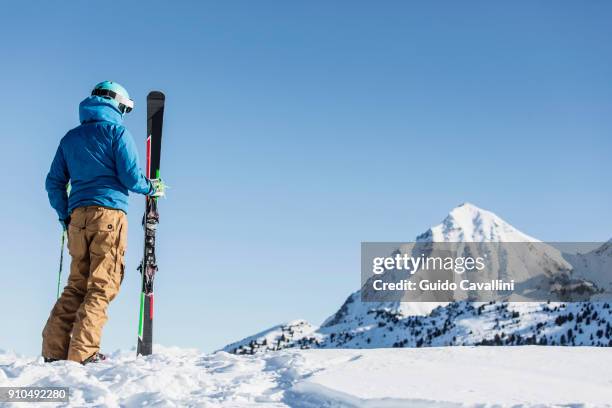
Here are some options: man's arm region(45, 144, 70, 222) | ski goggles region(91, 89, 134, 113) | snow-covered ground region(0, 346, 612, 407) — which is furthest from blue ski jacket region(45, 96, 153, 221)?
snow-covered ground region(0, 346, 612, 407)

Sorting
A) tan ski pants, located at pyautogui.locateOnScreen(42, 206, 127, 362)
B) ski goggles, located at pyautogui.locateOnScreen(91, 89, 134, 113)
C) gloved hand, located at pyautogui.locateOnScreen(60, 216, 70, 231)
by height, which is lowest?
tan ski pants, located at pyautogui.locateOnScreen(42, 206, 127, 362)

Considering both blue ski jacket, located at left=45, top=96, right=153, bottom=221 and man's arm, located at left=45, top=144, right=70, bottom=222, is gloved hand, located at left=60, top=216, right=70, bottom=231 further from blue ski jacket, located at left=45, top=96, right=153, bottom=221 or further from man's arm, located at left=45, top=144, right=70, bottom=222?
blue ski jacket, located at left=45, top=96, right=153, bottom=221

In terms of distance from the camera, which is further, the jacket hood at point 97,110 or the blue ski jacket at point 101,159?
the jacket hood at point 97,110

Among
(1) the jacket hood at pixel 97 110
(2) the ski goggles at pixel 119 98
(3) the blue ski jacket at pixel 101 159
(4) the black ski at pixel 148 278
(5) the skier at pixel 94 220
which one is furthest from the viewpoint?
(4) the black ski at pixel 148 278

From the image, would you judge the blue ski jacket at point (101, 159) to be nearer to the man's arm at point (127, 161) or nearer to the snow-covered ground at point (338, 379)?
the man's arm at point (127, 161)

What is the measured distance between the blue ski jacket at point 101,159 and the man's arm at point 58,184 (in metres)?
0.23

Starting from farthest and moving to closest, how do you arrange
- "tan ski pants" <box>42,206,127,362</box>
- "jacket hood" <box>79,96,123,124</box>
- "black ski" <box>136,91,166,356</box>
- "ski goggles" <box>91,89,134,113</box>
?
1. "black ski" <box>136,91,166,356</box>
2. "ski goggles" <box>91,89,134,113</box>
3. "jacket hood" <box>79,96,123,124</box>
4. "tan ski pants" <box>42,206,127,362</box>

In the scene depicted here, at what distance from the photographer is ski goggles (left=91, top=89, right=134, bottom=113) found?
895cm

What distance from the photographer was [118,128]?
338 inches

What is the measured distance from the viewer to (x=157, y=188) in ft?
31.1

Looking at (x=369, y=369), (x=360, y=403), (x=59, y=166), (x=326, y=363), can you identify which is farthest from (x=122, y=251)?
(x=360, y=403)

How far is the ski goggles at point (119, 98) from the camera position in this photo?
29.3ft

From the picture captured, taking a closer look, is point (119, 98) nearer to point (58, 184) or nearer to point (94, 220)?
point (58, 184)

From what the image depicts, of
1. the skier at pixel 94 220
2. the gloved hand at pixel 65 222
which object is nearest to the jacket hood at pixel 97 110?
the skier at pixel 94 220
